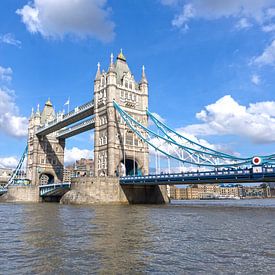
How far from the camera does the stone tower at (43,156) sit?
8846cm

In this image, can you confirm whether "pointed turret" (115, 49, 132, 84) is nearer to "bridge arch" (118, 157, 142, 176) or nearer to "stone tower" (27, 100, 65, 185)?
"bridge arch" (118, 157, 142, 176)

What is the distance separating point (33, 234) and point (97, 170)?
4766 cm

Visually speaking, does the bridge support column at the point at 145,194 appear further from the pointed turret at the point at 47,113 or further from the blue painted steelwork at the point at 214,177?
the pointed turret at the point at 47,113

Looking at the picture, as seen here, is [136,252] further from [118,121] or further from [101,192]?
[118,121]

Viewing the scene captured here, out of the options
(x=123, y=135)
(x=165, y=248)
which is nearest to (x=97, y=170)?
(x=123, y=135)

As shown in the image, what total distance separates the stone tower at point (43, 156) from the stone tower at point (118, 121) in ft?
94.3

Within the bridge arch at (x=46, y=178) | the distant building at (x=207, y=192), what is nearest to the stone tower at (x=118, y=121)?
the bridge arch at (x=46, y=178)

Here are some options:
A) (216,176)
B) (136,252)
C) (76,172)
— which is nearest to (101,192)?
(216,176)

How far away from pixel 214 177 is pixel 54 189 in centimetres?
3836

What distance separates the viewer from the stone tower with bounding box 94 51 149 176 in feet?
204

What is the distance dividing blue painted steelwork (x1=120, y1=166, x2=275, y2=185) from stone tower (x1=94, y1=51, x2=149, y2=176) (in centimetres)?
843

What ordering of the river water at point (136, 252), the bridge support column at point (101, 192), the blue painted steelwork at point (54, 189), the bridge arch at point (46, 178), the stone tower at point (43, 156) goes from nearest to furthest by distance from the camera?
the river water at point (136, 252)
the bridge support column at point (101, 192)
the blue painted steelwork at point (54, 189)
the stone tower at point (43, 156)
the bridge arch at point (46, 178)

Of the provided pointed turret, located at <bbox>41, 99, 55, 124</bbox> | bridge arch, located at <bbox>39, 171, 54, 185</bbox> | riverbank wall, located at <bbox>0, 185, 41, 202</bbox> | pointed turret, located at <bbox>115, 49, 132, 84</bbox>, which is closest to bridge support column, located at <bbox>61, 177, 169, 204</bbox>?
pointed turret, located at <bbox>115, 49, 132, 84</bbox>

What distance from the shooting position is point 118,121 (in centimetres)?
6338
